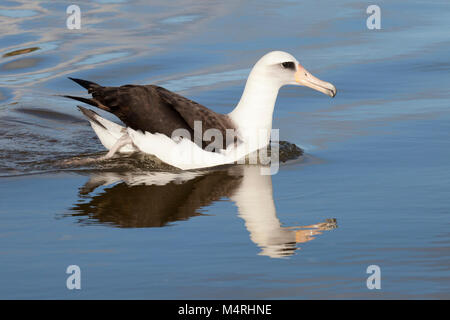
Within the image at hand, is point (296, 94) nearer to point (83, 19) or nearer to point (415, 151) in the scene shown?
point (415, 151)

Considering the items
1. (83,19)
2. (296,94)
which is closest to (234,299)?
(296,94)

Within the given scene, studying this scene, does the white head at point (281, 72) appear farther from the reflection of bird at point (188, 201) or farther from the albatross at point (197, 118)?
the reflection of bird at point (188, 201)

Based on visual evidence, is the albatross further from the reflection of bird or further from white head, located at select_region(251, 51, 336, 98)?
the reflection of bird

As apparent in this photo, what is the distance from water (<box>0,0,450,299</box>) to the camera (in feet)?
19.2

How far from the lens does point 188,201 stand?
7.51 m

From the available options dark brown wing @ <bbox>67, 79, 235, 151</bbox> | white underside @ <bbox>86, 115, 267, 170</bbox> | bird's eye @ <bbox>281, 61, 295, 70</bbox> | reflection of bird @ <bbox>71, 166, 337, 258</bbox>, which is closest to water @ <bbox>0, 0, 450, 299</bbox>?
reflection of bird @ <bbox>71, 166, 337, 258</bbox>

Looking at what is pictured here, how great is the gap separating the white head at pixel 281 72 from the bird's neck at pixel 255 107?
39mm

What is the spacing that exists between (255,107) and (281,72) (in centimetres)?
43

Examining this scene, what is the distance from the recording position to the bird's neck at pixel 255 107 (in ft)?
28.4

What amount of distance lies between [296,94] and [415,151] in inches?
104

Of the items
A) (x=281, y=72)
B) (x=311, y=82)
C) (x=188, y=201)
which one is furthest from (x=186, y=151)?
(x=311, y=82)

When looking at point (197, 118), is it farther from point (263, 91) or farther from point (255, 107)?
point (263, 91)

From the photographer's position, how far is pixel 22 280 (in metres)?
5.68

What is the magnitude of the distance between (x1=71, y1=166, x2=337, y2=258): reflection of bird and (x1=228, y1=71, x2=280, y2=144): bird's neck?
40 cm
